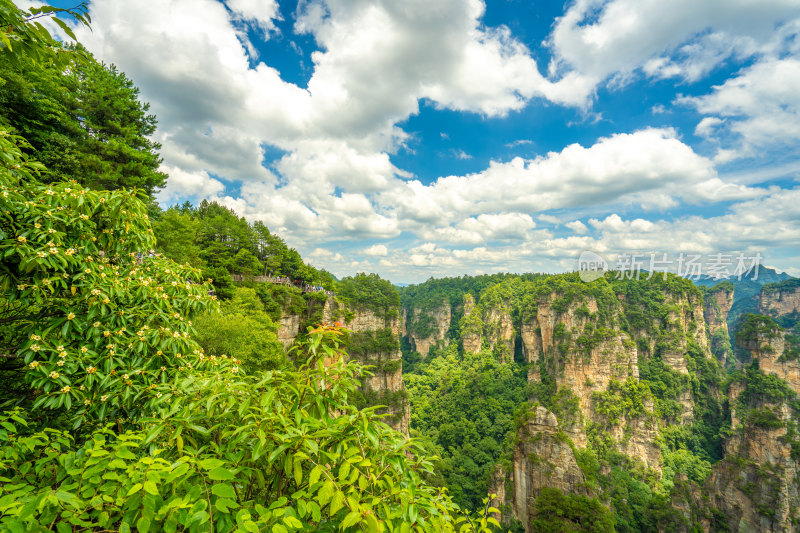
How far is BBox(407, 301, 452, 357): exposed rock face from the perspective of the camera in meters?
74.9

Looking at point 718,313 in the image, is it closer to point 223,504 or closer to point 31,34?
point 223,504

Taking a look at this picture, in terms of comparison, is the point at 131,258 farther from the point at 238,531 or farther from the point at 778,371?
the point at 778,371

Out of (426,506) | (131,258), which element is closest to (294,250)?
(131,258)

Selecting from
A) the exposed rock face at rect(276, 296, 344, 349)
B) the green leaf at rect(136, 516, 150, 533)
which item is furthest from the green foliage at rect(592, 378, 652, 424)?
the green leaf at rect(136, 516, 150, 533)

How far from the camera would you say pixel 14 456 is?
7.50ft

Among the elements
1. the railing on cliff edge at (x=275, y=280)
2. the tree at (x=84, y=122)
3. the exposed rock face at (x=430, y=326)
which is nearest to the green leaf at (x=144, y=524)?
the tree at (x=84, y=122)

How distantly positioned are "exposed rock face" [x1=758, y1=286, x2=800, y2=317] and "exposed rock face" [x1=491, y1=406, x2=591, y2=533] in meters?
84.2

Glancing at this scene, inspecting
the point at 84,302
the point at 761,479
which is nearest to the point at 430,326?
the point at 761,479

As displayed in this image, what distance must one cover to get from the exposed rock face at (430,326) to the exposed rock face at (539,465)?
5146cm

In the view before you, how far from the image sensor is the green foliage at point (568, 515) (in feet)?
50.8

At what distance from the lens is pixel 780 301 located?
68000 mm

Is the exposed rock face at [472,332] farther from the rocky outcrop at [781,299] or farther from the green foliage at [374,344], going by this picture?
the rocky outcrop at [781,299]

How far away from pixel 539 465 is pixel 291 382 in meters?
24.1

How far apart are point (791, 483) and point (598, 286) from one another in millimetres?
30498
